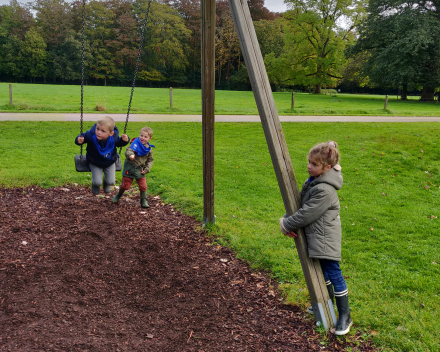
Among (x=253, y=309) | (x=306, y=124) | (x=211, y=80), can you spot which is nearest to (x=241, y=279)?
(x=253, y=309)

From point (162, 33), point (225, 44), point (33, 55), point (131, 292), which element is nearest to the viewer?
point (131, 292)

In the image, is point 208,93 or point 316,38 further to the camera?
point 316,38

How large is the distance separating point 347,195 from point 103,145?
479cm

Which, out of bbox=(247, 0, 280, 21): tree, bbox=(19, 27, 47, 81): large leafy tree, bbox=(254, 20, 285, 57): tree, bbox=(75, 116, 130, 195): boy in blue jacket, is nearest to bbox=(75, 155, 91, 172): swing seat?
bbox=(75, 116, 130, 195): boy in blue jacket

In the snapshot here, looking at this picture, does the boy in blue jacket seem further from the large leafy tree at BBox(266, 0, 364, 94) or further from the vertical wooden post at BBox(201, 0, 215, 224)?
the large leafy tree at BBox(266, 0, 364, 94)

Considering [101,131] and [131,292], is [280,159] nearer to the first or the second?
[131,292]

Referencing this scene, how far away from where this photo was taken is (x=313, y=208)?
3.18 metres

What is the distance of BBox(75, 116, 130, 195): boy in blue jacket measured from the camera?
5.02m

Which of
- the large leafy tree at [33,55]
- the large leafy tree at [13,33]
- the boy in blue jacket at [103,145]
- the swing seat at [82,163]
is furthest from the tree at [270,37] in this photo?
the swing seat at [82,163]

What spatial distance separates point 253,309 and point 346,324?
904 mm

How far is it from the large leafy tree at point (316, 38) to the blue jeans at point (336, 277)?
41.5 m

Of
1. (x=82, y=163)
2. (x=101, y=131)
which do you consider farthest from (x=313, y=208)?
(x=82, y=163)

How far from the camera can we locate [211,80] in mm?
5195

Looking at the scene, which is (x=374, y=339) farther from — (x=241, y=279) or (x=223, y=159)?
(x=223, y=159)
